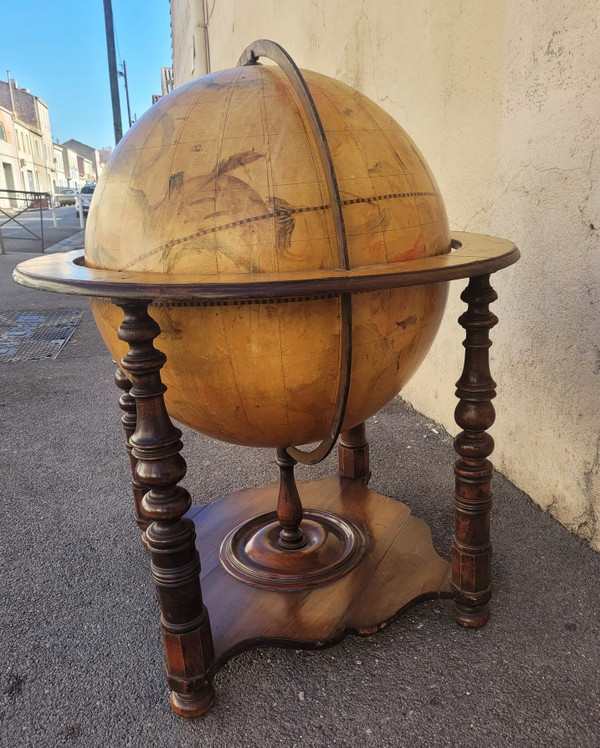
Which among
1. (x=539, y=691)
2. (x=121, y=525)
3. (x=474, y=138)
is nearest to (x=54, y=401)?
(x=121, y=525)

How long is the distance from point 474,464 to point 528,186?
1.38m

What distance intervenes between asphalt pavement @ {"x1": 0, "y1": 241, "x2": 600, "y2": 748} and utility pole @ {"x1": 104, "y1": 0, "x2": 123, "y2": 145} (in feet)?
47.0

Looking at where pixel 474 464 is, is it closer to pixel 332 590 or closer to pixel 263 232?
pixel 332 590

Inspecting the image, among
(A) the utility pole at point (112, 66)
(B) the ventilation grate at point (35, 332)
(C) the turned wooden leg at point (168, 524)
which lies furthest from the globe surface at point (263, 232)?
(A) the utility pole at point (112, 66)

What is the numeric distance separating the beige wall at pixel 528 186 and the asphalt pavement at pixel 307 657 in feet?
0.85

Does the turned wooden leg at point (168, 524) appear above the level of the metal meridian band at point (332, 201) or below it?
below

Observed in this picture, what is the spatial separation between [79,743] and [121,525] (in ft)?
3.72

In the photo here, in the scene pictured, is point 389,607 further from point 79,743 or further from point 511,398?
point 511,398

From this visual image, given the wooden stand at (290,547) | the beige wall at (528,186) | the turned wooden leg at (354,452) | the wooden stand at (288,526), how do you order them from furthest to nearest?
the turned wooden leg at (354,452) < the beige wall at (528,186) < the wooden stand at (290,547) < the wooden stand at (288,526)

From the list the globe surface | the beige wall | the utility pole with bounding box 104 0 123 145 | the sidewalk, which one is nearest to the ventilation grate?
the beige wall

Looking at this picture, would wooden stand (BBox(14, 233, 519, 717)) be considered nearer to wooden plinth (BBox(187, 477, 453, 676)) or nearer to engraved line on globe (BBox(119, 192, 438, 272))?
wooden plinth (BBox(187, 477, 453, 676))

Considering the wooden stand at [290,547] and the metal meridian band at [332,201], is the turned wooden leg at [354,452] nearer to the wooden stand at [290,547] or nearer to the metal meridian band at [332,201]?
the wooden stand at [290,547]

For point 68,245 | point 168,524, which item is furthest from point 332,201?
point 68,245

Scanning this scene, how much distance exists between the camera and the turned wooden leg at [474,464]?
1.76 meters
